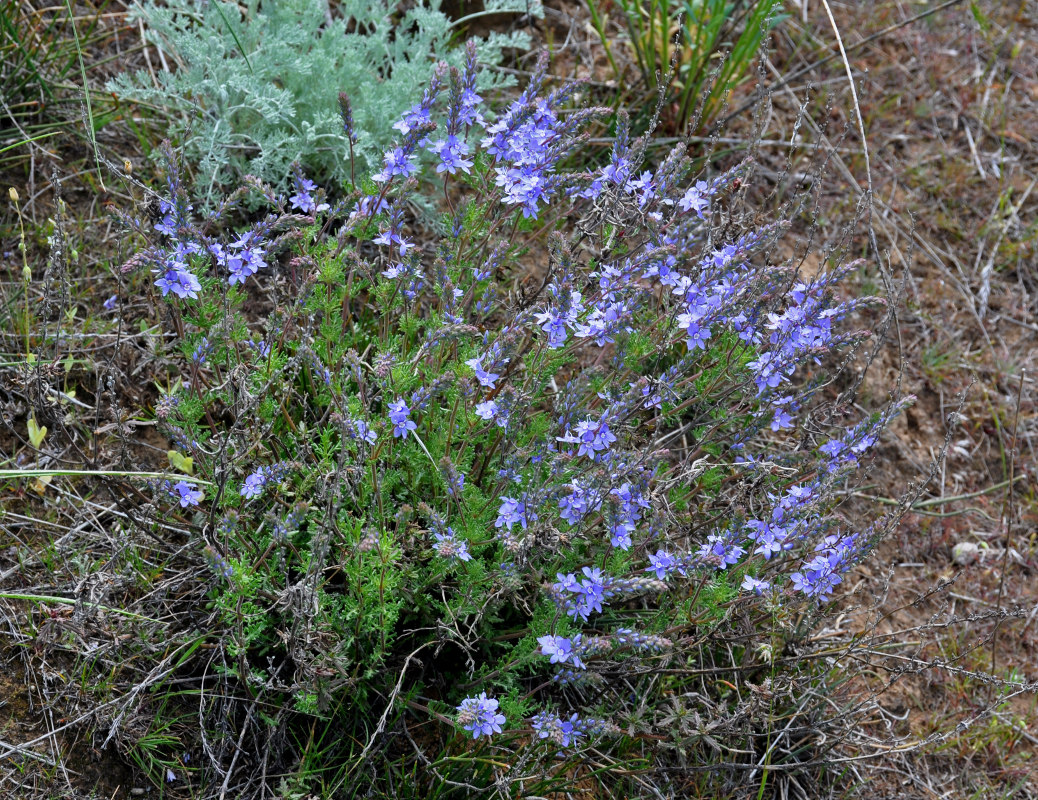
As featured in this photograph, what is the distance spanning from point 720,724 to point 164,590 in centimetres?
176

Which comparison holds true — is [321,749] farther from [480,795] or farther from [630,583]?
[630,583]

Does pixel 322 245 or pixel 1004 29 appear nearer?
pixel 322 245

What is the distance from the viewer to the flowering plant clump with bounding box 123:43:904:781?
255 centimetres

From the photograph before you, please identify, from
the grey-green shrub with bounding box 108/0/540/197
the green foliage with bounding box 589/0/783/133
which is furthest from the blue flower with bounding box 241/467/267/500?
the green foliage with bounding box 589/0/783/133

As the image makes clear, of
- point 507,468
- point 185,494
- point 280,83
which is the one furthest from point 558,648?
point 280,83

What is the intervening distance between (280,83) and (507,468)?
2604 millimetres

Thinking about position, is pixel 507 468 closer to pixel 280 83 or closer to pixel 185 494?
pixel 185 494

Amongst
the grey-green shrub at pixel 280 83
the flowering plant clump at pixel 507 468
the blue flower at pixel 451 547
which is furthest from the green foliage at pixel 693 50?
the blue flower at pixel 451 547

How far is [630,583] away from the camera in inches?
89.2

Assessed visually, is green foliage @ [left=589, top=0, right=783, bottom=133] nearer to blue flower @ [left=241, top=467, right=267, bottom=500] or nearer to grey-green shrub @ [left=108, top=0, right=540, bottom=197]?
grey-green shrub @ [left=108, top=0, right=540, bottom=197]

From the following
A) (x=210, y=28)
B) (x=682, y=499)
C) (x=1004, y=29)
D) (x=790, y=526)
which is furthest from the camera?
(x=1004, y=29)

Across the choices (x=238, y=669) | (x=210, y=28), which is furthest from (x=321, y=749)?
(x=210, y=28)

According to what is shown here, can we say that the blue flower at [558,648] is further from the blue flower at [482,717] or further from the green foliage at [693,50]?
the green foliage at [693,50]

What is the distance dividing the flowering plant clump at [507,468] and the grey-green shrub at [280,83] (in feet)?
3.26
